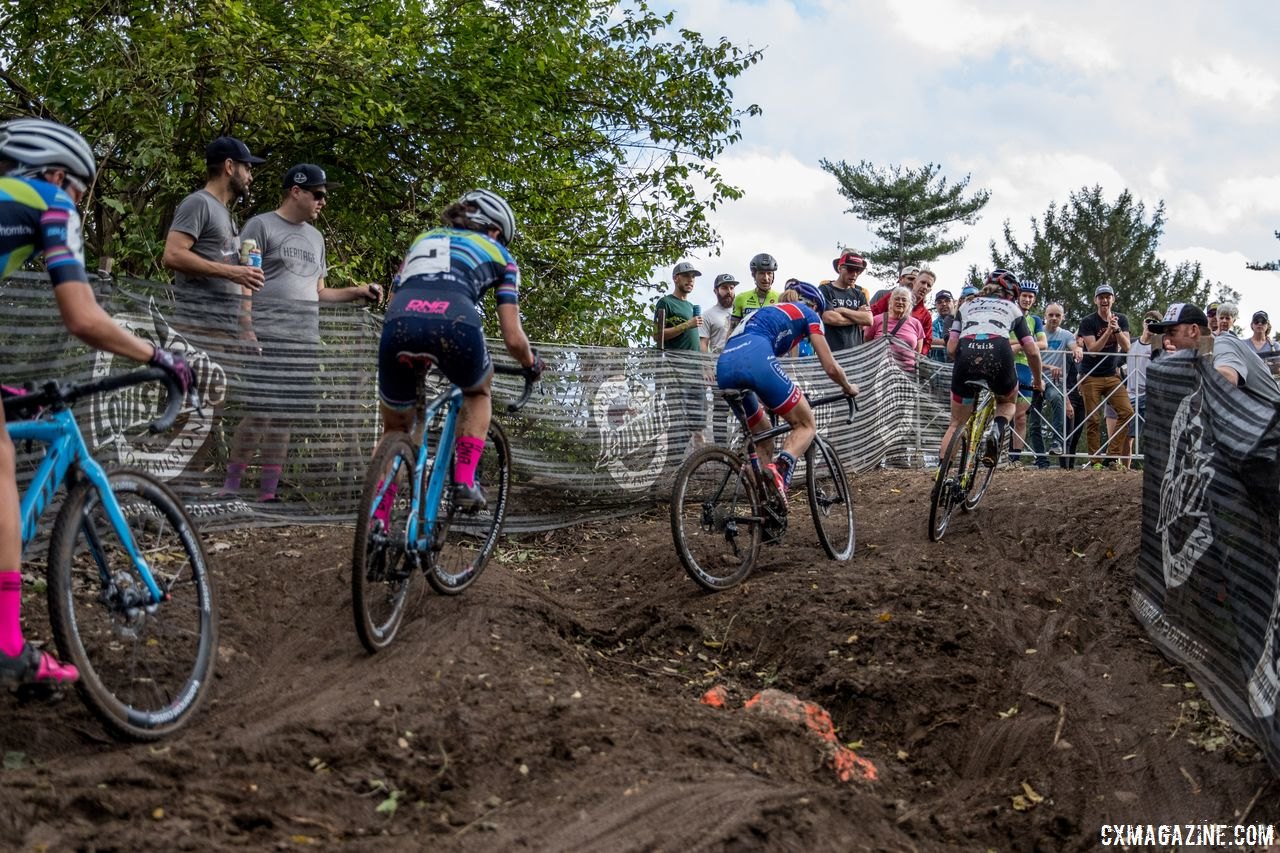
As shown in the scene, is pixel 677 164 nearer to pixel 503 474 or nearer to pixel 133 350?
pixel 503 474

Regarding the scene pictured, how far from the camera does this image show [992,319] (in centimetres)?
991

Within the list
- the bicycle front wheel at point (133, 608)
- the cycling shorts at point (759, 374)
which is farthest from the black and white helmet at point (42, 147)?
the cycling shorts at point (759, 374)

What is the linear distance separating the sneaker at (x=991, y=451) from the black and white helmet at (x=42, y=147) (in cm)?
757

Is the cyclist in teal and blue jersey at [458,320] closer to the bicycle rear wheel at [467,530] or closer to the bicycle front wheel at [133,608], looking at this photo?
the bicycle rear wheel at [467,530]

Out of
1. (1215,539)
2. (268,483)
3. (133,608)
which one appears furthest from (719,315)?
(133,608)

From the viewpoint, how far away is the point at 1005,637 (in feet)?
23.5

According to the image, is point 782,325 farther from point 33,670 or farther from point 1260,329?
point 1260,329

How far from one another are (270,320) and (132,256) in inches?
126

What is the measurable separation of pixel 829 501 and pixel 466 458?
3.54 m

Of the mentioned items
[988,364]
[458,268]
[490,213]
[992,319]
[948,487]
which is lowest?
[948,487]

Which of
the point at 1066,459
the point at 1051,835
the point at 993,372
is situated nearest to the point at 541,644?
the point at 1051,835

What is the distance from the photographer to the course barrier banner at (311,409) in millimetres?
6582

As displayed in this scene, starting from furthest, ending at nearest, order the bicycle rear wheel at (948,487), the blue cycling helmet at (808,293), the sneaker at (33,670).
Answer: the bicycle rear wheel at (948,487)
the blue cycling helmet at (808,293)
the sneaker at (33,670)

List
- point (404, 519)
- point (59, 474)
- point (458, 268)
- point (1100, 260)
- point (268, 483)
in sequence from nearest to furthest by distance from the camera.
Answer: point (59, 474), point (404, 519), point (458, 268), point (268, 483), point (1100, 260)
